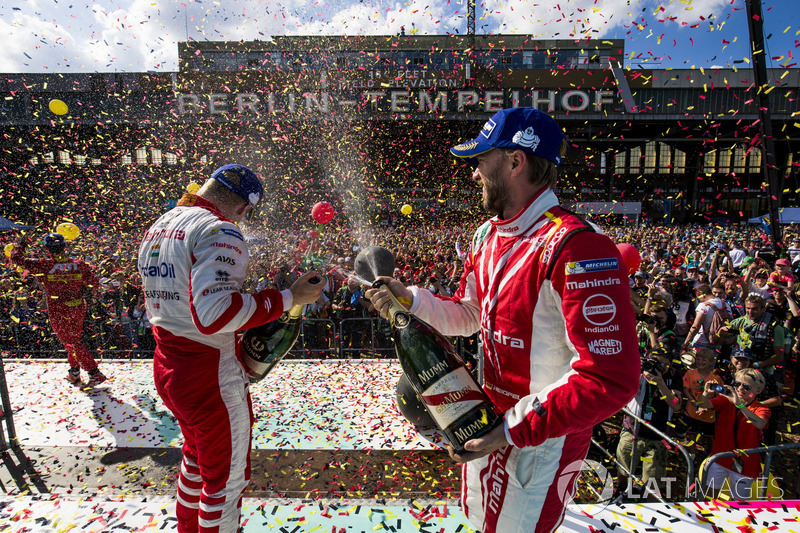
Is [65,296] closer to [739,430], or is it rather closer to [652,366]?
[652,366]

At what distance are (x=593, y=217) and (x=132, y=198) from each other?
32.2 m

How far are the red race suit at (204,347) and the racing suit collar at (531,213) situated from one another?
4.67 feet

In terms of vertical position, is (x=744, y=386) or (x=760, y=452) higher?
(x=744, y=386)

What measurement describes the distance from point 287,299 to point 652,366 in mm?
3717

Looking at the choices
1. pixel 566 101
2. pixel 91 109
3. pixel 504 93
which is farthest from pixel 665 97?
pixel 91 109

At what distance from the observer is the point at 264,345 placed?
2600 mm

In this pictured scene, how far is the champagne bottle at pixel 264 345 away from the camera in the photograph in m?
2.59

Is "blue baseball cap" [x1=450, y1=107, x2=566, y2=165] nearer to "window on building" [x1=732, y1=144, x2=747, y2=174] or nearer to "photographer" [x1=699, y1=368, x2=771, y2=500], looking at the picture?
"photographer" [x1=699, y1=368, x2=771, y2=500]

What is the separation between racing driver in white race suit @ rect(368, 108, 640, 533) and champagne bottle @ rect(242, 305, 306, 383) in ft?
4.54

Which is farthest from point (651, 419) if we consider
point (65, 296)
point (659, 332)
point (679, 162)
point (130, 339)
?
point (679, 162)

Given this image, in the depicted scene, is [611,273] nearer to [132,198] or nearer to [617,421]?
[617,421]

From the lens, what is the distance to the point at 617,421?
18.1 feet

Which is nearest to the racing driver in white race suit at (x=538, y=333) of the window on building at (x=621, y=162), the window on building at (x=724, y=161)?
the window on building at (x=621, y=162)

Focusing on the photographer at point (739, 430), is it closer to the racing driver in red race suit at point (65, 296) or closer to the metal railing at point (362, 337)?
the metal railing at point (362, 337)
